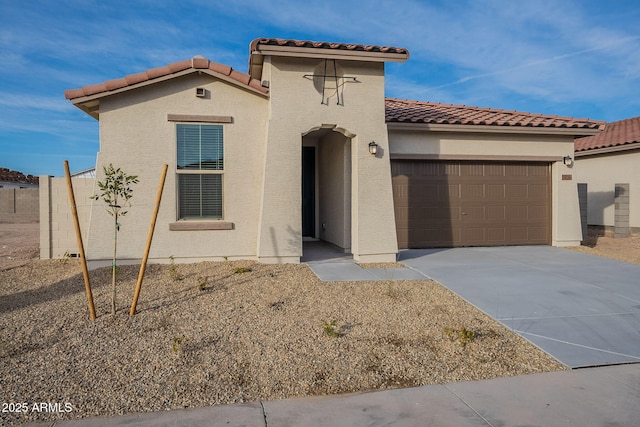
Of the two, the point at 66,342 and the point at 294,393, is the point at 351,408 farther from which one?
the point at 66,342

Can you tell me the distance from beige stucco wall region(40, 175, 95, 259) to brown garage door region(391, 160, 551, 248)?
23.6 ft

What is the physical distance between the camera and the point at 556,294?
23.2 feet

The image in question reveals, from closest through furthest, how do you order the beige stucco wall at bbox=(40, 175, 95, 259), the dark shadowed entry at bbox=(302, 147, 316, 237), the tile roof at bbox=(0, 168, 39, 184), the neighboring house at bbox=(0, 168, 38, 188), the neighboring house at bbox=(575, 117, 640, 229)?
the beige stucco wall at bbox=(40, 175, 95, 259) → the dark shadowed entry at bbox=(302, 147, 316, 237) → the neighboring house at bbox=(575, 117, 640, 229) → the neighboring house at bbox=(0, 168, 38, 188) → the tile roof at bbox=(0, 168, 39, 184)

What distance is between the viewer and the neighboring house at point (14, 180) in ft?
112

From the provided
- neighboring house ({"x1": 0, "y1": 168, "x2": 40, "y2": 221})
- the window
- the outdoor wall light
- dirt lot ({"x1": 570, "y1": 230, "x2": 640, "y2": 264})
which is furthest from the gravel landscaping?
neighboring house ({"x1": 0, "y1": 168, "x2": 40, "y2": 221})

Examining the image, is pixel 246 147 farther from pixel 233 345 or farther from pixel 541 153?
pixel 541 153

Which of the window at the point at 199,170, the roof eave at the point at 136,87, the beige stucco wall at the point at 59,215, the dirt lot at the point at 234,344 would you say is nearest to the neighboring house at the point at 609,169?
the dirt lot at the point at 234,344

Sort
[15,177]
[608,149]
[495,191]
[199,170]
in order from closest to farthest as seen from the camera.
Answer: [199,170], [495,191], [608,149], [15,177]

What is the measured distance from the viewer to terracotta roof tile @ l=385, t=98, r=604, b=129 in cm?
1144

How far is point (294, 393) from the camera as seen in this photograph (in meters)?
4.02

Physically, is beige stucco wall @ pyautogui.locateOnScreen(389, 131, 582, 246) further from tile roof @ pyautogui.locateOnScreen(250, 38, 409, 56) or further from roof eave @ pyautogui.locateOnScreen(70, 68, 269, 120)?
roof eave @ pyautogui.locateOnScreen(70, 68, 269, 120)

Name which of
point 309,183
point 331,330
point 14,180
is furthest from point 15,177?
point 331,330

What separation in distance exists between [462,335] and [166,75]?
7.44m

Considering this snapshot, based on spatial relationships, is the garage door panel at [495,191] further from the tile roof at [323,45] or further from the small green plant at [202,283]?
the small green plant at [202,283]
